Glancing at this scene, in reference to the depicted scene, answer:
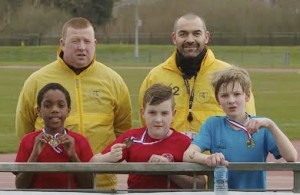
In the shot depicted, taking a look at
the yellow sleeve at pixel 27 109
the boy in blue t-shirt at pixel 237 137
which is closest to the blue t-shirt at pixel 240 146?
the boy in blue t-shirt at pixel 237 137

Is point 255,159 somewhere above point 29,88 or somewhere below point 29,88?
below

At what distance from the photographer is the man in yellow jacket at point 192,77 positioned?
21.1ft

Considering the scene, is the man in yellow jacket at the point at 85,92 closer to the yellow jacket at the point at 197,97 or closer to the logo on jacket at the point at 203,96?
the yellow jacket at the point at 197,97

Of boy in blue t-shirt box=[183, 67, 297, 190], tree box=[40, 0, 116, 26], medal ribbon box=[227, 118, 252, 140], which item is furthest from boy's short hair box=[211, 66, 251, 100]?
tree box=[40, 0, 116, 26]

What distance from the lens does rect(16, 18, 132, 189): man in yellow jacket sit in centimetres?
631

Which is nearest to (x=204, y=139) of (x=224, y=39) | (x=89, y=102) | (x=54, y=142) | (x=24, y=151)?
(x=54, y=142)

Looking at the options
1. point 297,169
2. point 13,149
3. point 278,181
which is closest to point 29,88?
point 297,169

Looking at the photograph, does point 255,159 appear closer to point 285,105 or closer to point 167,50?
point 285,105

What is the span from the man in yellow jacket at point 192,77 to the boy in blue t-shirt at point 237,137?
1.23m

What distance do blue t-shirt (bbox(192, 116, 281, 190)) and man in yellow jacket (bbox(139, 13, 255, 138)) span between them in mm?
1231

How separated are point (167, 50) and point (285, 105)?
40232 mm

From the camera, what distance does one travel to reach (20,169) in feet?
15.2

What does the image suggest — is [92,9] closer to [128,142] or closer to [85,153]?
[85,153]

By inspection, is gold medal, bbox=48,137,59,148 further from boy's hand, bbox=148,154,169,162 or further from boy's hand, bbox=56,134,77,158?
boy's hand, bbox=148,154,169,162
